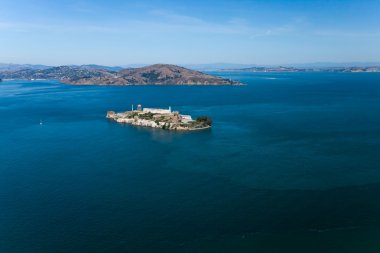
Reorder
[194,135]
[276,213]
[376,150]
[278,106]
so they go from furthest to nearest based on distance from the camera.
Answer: [278,106] → [194,135] → [376,150] → [276,213]

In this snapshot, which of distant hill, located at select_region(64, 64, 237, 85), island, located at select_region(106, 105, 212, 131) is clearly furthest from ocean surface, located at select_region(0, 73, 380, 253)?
distant hill, located at select_region(64, 64, 237, 85)

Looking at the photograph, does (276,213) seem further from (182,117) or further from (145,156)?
(182,117)

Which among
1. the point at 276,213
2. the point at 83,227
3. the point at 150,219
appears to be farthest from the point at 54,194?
the point at 276,213

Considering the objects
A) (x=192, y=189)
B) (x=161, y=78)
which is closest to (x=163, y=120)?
(x=192, y=189)

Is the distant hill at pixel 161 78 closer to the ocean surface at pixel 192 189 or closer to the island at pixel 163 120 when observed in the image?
the island at pixel 163 120

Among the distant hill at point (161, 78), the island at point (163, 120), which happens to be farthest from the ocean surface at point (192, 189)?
the distant hill at point (161, 78)

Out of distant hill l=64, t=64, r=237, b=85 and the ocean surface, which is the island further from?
distant hill l=64, t=64, r=237, b=85
